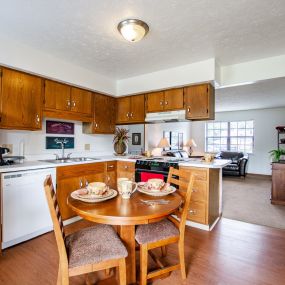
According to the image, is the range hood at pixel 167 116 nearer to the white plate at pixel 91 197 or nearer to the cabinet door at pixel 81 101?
the cabinet door at pixel 81 101

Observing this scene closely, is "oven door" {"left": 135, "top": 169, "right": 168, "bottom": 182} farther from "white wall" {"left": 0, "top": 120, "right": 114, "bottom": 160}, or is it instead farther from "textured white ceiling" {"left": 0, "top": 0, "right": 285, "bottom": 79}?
Answer: "textured white ceiling" {"left": 0, "top": 0, "right": 285, "bottom": 79}

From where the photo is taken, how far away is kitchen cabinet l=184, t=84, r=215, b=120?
2934 millimetres

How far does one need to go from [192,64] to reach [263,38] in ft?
3.15

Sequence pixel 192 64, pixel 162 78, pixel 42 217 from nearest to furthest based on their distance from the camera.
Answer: pixel 42 217 < pixel 192 64 < pixel 162 78

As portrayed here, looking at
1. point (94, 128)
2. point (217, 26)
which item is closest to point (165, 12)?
point (217, 26)

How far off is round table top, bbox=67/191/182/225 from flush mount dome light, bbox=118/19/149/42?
1611 millimetres

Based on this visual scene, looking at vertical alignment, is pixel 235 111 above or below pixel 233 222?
above

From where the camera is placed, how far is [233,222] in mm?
2949

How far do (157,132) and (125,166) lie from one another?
11.1 feet

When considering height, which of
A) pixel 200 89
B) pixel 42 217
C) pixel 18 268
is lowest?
pixel 18 268

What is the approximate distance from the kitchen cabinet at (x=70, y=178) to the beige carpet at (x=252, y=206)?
230cm

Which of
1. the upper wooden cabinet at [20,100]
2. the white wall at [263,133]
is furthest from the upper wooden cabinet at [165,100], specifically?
the white wall at [263,133]

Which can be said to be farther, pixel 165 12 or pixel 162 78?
pixel 162 78

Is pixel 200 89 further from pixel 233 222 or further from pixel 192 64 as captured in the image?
pixel 233 222
